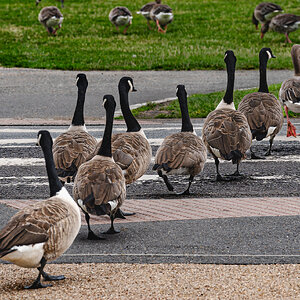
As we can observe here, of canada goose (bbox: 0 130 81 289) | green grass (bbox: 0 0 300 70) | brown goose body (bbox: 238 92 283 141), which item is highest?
green grass (bbox: 0 0 300 70)

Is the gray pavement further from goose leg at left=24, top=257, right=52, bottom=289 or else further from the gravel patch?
goose leg at left=24, top=257, right=52, bottom=289

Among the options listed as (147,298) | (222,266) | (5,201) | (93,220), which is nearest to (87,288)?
(147,298)

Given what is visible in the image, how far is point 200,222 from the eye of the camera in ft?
24.9

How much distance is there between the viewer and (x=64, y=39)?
2762 cm

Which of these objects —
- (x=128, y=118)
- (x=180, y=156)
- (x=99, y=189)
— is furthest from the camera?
(x=128, y=118)

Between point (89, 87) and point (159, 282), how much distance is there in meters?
13.6

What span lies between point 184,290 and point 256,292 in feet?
1.80

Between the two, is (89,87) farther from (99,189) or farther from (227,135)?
(99,189)

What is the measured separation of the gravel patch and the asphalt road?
29 centimetres

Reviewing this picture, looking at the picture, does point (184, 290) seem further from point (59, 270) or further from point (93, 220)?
point (93, 220)

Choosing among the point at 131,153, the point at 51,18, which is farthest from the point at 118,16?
the point at 131,153

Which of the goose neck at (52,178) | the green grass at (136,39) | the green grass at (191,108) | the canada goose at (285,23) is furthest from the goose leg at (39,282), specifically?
the canada goose at (285,23)

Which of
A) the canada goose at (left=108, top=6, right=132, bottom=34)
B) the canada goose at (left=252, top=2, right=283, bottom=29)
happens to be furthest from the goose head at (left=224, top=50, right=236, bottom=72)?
the canada goose at (left=252, top=2, right=283, bottom=29)

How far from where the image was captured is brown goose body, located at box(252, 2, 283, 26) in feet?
96.1
